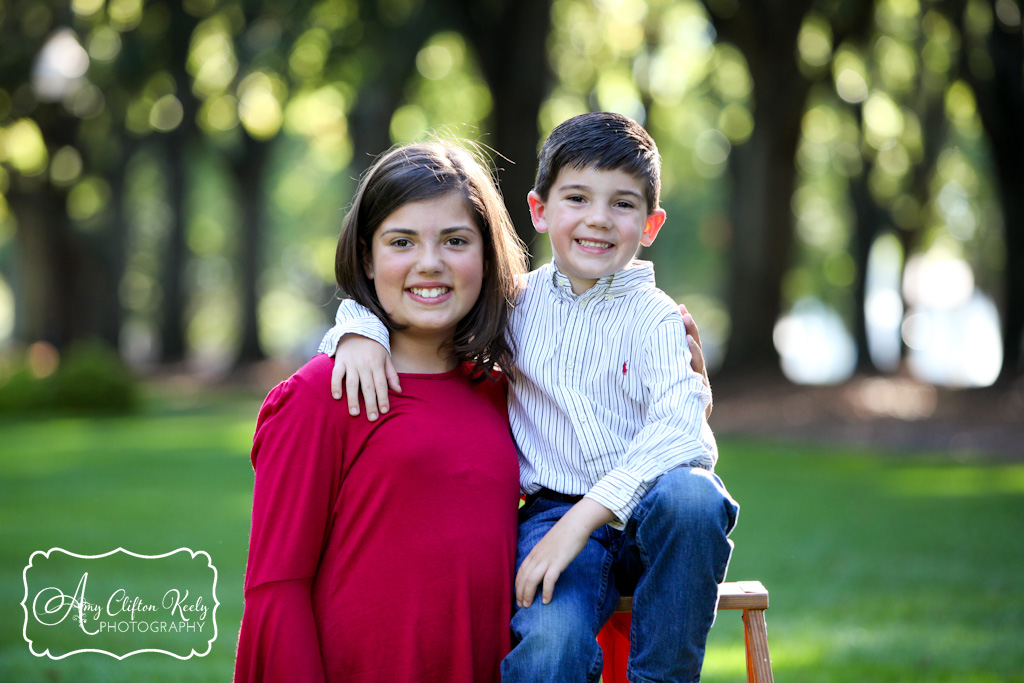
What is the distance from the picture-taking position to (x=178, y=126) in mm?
25094

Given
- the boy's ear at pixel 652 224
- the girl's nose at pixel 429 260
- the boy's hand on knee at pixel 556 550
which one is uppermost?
the boy's ear at pixel 652 224

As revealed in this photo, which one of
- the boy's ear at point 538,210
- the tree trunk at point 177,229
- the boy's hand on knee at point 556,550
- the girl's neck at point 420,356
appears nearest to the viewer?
the boy's hand on knee at point 556,550

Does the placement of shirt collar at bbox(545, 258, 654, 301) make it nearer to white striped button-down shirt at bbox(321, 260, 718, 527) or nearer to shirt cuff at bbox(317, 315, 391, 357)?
white striped button-down shirt at bbox(321, 260, 718, 527)

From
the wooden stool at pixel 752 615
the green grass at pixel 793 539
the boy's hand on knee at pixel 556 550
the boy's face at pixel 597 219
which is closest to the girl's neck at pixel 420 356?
the boy's face at pixel 597 219

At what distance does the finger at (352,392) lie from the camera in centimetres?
256

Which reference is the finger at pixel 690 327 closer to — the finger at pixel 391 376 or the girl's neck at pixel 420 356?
the girl's neck at pixel 420 356

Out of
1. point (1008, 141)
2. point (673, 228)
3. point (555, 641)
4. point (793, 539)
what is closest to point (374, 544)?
point (555, 641)

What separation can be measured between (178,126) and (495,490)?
81.0 ft

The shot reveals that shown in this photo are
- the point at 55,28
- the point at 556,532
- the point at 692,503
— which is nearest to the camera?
the point at 692,503

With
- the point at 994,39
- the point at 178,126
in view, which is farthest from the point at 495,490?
the point at 178,126

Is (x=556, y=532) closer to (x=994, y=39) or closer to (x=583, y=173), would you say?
(x=583, y=173)

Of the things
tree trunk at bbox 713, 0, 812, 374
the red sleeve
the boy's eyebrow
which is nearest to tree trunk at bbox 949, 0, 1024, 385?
tree trunk at bbox 713, 0, 812, 374

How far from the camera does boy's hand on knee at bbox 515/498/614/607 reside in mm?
2488

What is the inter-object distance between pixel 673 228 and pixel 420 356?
36312mm
